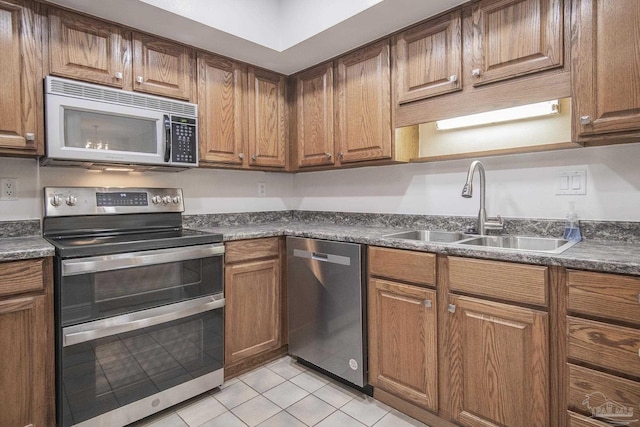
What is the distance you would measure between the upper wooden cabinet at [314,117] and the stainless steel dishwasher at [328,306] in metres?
0.72

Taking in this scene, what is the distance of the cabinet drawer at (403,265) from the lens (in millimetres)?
1637

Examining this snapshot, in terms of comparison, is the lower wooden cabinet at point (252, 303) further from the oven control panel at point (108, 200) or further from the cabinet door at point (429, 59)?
the cabinet door at point (429, 59)

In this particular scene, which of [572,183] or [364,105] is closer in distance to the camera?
[572,183]

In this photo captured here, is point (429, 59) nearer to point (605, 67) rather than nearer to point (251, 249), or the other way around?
point (605, 67)

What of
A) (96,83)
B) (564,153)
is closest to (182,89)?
(96,83)

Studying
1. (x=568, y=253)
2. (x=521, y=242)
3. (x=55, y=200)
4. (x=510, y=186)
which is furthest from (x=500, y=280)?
(x=55, y=200)

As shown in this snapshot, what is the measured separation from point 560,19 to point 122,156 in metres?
2.25

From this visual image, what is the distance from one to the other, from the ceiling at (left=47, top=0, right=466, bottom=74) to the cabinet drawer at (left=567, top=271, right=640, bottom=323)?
57.4 inches

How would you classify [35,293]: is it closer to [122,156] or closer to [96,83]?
[122,156]

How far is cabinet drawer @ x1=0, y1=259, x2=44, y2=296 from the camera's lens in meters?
1.39

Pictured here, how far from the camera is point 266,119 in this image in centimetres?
265

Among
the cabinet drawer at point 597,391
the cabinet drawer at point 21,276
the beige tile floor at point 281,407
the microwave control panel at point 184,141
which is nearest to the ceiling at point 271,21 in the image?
the microwave control panel at point 184,141

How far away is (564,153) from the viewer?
1.74 meters

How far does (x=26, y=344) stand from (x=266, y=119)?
1.95 metres
